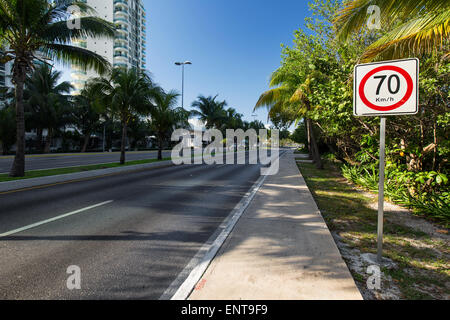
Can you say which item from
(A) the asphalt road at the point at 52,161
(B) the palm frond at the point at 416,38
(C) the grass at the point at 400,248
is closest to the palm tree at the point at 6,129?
(A) the asphalt road at the point at 52,161

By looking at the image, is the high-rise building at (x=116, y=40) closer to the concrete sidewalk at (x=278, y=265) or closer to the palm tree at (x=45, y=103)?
the palm tree at (x=45, y=103)

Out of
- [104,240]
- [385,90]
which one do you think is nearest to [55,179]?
[104,240]

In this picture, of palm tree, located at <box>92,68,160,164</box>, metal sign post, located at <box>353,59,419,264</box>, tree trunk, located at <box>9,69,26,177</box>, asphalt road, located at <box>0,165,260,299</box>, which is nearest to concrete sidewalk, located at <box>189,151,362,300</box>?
asphalt road, located at <box>0,165,260,299</box>

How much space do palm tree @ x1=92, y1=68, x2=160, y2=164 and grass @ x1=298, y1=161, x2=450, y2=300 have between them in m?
14.0

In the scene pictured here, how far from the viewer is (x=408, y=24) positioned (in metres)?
4.85

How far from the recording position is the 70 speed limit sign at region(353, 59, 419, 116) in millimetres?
3014

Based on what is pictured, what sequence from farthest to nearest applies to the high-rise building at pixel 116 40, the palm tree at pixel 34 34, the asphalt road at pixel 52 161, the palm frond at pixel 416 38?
1. the high-rise building at pixel 116 40
2. the asphalt road at pixel 52 161
3. the palm tree at pixel 34 34
4. the palm frond at pixel 416 38

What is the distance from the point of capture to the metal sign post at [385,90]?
9.90 feet

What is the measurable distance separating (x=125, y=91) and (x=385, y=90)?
16434 millimetres

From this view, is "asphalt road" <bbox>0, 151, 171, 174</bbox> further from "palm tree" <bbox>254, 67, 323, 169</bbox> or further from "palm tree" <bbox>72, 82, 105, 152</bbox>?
"palm tree" <bbox>254, 67, 323, 169</bbox>

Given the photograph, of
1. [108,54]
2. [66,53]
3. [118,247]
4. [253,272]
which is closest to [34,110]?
[66,53]

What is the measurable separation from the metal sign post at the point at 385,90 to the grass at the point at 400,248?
0.44m

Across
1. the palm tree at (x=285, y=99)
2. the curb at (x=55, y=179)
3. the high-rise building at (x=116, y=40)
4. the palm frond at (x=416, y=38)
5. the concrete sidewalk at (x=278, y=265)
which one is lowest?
the concrete sidewalk at (x=278, y=265)

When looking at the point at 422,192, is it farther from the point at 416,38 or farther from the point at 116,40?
the point at 116,40
